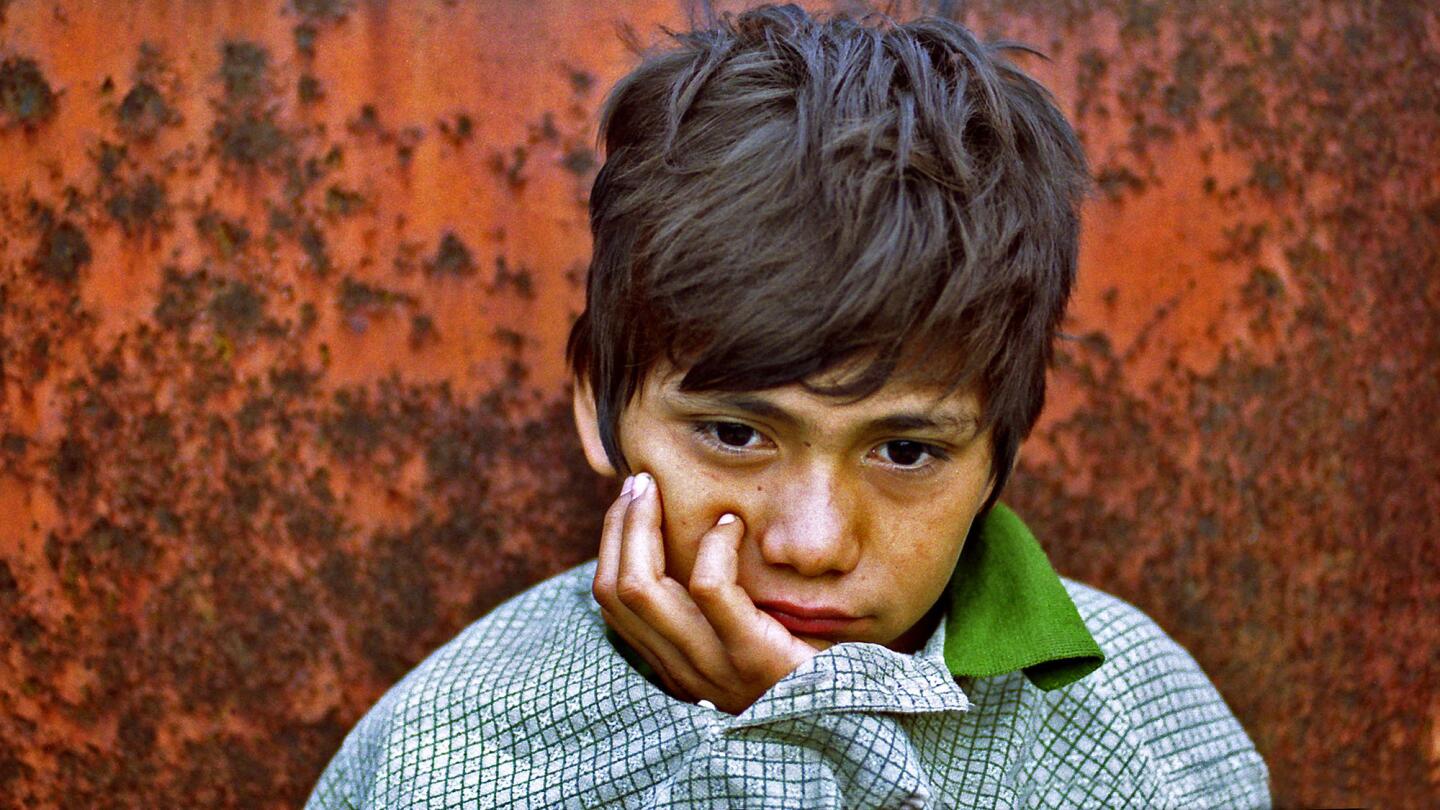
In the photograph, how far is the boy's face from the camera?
904mm

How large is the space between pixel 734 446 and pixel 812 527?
0.09 metres

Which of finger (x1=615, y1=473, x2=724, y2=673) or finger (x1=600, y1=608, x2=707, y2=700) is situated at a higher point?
finger (x1=615, y1=473, x2=724, y2=673)

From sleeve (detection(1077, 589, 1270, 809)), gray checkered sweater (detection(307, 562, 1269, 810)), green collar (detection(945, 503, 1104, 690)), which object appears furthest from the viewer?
sleeve (detection(1077, 589, 1270, 809))

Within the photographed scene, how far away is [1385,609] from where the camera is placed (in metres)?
1.22

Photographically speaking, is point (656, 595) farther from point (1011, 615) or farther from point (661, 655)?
point (1011, 615)

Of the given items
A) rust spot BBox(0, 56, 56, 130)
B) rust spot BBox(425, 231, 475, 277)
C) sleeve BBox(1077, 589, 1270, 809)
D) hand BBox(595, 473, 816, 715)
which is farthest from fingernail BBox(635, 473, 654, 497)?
rust spot BBox(0, 56, 56, 130)

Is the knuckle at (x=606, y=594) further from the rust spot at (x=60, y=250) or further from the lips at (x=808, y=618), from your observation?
the rust spot at (x=60, y=250)

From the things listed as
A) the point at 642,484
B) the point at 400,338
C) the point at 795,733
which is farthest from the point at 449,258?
the point at 795,733

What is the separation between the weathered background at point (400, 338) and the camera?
1058 millimetres

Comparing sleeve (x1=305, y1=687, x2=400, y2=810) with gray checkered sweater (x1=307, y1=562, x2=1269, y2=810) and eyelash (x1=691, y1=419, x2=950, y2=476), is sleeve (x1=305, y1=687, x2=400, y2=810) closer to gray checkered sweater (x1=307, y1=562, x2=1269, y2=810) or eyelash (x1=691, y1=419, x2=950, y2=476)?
gray checkered sweater (x1=307, y1=562, x2=1269, y2=810)

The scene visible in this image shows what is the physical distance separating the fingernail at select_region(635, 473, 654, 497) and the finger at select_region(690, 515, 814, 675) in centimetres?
8

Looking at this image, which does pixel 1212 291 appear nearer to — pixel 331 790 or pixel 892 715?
pixel 892 715

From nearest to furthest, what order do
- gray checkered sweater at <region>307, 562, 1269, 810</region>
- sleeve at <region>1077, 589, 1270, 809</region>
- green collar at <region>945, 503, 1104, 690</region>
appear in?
gray checkered sweater at <region>307, 562, 1269, 810</region>, green collar at <region>945, 503, 1104, 690</region>, sleeve at <region>1077, 589, 1270, 809</region>

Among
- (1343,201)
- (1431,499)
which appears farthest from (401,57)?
(1431,499)
